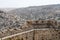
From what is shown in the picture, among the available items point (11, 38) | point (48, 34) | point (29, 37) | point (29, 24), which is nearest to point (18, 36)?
point (11, 38)

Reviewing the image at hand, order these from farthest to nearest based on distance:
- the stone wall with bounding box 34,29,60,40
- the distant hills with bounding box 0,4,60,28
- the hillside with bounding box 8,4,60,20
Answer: the hillside with bounding box 8,4,60,20 → the distant hills with bounding box 0,4,60,28 → the stone wall with bounding box 34,29,60,40

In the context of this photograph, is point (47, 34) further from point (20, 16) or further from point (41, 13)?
point (41, 13)

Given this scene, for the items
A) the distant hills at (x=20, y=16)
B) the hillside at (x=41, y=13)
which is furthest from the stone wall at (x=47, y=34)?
the hillside at (x=41, y=13)

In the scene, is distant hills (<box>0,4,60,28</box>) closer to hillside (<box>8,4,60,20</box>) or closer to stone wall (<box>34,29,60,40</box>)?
hillside (<box>8,4,60,20</box>)

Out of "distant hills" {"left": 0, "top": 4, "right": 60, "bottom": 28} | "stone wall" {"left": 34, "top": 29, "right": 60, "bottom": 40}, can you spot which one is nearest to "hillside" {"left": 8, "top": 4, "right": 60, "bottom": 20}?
"distant hills" {"left": 0, "top": 4, "right": 60, "bottom": 28}

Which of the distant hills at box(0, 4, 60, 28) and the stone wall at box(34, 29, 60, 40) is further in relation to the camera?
the distant hills at box(0, 4, 60, 28)

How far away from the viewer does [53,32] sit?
9422 mm

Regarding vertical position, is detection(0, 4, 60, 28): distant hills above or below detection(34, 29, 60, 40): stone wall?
below

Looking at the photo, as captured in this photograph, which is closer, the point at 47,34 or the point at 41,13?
the point at 47,34

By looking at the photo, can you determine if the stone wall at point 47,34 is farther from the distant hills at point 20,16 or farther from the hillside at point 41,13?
the hillside at point 41,13

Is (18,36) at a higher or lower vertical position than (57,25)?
higher

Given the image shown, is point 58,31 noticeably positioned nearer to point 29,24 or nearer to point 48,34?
point 48,34

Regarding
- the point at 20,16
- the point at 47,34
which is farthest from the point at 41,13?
the point at 47,34

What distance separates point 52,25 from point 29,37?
335cm
